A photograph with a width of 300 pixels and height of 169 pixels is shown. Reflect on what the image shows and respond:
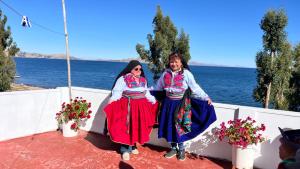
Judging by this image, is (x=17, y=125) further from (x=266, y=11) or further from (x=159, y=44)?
(x=266, y=11)

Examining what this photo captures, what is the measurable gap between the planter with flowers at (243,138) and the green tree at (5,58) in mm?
9953

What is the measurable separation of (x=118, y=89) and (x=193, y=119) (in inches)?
42.4

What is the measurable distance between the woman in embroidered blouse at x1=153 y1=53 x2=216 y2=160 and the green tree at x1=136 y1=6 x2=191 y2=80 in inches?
251

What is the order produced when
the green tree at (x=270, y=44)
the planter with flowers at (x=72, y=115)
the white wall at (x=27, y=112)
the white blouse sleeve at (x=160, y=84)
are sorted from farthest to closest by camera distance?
the green tree at (x=270, y=44) < the planter with flowers at (x=72, y=115) < the white wall at (x=27, y=112) < the white blouse sleeve at (x=160, y=84)

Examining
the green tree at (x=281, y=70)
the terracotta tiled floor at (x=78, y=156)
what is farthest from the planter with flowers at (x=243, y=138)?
the green tree at (x=281, y=70)

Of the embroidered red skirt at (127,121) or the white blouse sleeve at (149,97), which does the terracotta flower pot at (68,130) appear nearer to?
the embroidered red skirt at (127,121)

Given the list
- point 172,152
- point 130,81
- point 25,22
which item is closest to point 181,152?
point 172,152

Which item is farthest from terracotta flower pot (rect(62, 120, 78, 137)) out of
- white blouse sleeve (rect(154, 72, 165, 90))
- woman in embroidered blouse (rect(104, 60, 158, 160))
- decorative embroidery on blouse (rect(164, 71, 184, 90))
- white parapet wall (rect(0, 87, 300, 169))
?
decorative embroidery on blouse (rect(164, 71, 184, 90))

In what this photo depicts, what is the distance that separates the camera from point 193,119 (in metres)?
3.80

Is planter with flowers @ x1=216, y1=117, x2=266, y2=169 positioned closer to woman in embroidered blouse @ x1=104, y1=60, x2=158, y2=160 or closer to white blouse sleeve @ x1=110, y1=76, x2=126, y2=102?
woman in embroidered blouse @ x1=104, y1=60, x2=158, y2=160

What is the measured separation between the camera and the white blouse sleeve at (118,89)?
383 cm

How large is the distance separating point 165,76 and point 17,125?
253 centimetres

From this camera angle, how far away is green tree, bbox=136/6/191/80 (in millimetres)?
10203

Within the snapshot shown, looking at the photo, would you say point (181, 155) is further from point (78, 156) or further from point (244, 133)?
point (78, 156)
